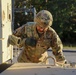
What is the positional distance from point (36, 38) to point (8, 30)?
4.88 meters

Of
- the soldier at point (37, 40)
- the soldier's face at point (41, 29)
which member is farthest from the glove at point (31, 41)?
the soldier's face at point (41, 29)

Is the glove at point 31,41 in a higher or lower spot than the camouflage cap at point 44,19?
lower

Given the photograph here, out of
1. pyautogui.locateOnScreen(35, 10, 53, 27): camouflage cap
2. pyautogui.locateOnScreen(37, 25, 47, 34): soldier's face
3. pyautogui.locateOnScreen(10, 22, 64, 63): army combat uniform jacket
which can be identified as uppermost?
pyautogui.locateOnScreen(35, 10, 53, 27): camouflage cap

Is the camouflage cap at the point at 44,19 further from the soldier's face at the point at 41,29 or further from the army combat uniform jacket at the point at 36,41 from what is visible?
the army combat uniform jacket at the point at 36,41

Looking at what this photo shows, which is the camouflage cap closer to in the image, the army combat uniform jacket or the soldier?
the soldier

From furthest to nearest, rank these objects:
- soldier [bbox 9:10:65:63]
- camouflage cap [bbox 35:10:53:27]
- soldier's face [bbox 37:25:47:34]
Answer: soldier [bbox 9:10:65:63]
soldier's face [bbox 37:25:47:34]
camouflage cap [bbox 35:10:53:27]

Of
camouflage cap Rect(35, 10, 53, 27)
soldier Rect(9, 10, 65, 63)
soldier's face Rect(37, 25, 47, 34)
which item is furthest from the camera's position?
soldier Rect(9, 10, 65, 63)

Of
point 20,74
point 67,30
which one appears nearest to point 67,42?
point 67,30

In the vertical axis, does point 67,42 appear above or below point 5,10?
below

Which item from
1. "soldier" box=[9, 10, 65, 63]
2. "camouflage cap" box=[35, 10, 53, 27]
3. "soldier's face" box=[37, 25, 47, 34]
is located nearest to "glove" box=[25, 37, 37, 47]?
"soldier" box=[9, 10, 65, 63]

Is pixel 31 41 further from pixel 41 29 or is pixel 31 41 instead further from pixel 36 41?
pixel 41 29

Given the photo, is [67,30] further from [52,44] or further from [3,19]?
[52,44]

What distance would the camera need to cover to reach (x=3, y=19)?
8500 mm

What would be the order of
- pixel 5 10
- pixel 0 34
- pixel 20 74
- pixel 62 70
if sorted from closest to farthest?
pixel 20 74 < pixel 62 70 < pixel 0 34 < pixel 5 10
